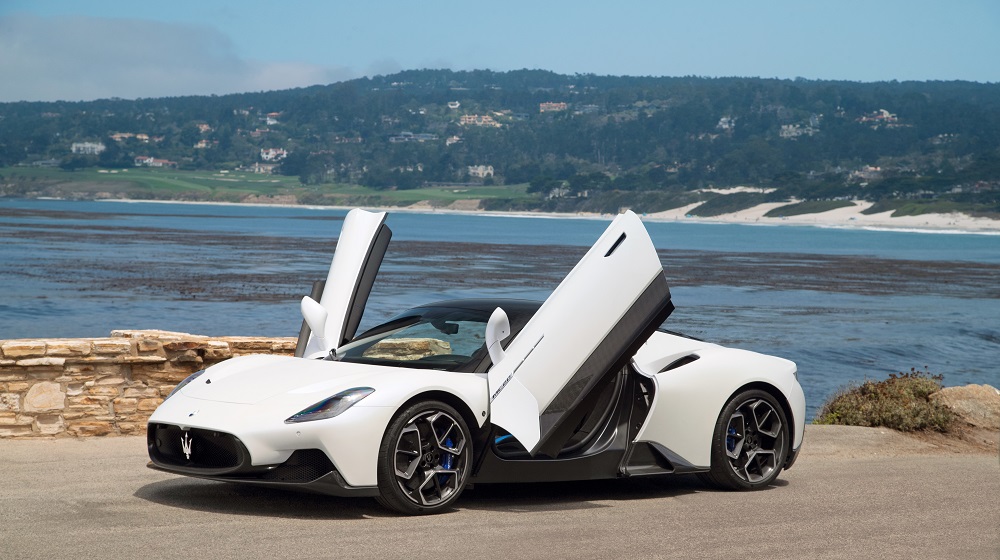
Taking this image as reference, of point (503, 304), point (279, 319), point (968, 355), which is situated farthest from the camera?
point (279, 319)

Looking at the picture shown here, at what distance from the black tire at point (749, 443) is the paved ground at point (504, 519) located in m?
0.12

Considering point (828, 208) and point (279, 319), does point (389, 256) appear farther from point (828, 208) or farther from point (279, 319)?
point (828, 208)

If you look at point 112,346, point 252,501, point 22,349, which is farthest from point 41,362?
point 252,501

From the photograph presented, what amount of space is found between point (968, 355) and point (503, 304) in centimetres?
2070

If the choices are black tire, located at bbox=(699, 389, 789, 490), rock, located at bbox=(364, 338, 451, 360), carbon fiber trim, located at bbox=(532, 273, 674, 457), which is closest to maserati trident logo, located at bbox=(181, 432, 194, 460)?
rock, located at bbox=(364, 338, 451, 360)

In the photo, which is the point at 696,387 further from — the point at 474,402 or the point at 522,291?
the point at 522,291

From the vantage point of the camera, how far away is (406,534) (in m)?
6.50

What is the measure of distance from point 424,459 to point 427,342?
916mm

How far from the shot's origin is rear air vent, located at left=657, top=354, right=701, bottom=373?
26.8 feet

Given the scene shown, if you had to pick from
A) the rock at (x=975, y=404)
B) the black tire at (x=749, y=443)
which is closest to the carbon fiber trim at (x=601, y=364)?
the black tire at (x=749, y=443)

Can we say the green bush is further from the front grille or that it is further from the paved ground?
the front grille

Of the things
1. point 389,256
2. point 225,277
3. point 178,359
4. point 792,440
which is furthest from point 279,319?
point 389,256

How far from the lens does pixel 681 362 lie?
8273 millimetres

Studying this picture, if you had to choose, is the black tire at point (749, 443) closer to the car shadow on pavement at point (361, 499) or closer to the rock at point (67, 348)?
the car shadow on pavement at point (361, 499)
